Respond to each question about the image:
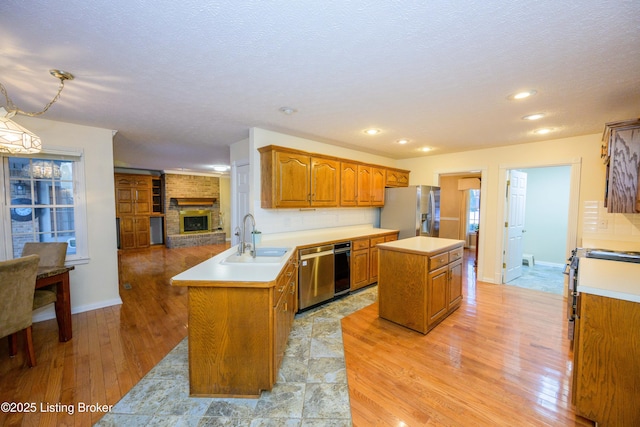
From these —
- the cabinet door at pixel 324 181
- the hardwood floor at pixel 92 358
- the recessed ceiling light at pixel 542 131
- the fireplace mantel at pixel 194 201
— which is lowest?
the hardwood floor at pixel 92 358

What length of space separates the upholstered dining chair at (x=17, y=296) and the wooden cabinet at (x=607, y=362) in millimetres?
3982

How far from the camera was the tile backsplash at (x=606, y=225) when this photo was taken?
10.2 ft

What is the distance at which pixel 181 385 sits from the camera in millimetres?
1932

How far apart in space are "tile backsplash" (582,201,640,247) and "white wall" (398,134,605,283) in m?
0.15

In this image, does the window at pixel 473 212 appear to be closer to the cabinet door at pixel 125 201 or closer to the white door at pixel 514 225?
the white door at pixel 514 225

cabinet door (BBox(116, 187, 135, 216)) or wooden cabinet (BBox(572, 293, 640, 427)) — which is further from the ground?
cabinet door (BBox(116, 187, 135, 216))

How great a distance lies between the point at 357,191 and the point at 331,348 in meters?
2.56

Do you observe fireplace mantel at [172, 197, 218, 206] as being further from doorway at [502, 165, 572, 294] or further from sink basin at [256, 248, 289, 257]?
doorway at [502, 165, 572, 294]

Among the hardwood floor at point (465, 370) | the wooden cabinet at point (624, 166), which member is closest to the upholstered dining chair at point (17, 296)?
the hardwood floor at point (465, 370)

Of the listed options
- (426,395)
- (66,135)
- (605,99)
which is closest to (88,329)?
(66,135)

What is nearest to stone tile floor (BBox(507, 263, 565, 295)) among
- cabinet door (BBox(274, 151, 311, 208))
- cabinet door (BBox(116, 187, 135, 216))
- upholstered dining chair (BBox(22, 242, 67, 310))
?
cabinet door (BBox(274, 151, 311, 208))

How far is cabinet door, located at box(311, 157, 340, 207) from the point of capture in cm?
364

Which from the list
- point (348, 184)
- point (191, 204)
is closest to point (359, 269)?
point (348, 184)

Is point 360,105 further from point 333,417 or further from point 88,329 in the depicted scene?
point 88,329
